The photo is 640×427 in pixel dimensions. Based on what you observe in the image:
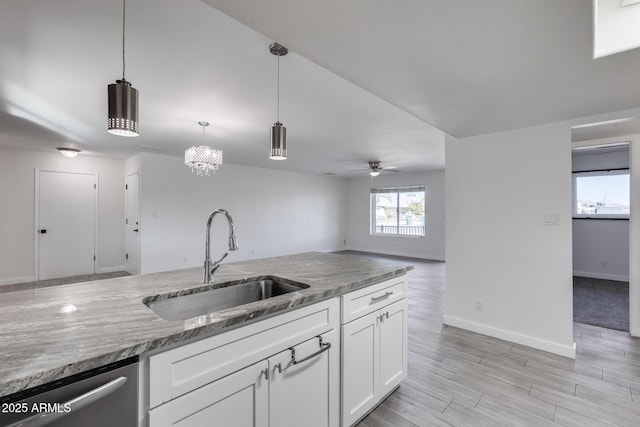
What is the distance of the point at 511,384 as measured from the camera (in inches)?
87.4

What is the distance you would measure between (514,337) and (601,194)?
440 cm

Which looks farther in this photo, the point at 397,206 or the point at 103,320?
the point at 397,206

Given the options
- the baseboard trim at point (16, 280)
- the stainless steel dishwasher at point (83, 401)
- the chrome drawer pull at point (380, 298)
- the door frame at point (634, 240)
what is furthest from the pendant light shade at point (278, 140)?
the baseboard trim at point (16, 280)

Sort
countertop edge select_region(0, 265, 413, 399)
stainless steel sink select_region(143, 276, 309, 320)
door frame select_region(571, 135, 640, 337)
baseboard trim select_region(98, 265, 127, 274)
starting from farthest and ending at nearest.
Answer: baseboard trim select_region(98, 265, 127, 274), door frame select_region(571, 135, 640, 337), stainless steel sink select_region(143, 276, 309, 320), countertop edge select_region(0, 265, 413, 399)

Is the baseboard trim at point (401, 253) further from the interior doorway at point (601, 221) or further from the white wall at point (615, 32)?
the white wall at point (615, 32)

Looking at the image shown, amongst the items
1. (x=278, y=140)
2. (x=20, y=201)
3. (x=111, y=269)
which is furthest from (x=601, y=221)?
(x=20, y=201)

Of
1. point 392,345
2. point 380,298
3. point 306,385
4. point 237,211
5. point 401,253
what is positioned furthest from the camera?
point 401,253

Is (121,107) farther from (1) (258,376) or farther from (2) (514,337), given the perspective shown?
(2) (514,337)

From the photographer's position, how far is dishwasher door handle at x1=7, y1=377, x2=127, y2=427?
2.36ft

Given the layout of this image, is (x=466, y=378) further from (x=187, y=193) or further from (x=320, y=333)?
(x=187, y=193)

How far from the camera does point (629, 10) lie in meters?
1.70

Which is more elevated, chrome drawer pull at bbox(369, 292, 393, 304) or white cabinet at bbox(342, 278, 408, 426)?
chrome drawer pull at bbox(369, 292, 393, 304)

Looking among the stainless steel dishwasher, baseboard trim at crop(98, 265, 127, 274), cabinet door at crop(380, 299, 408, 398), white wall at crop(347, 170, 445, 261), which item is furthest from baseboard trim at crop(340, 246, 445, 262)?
the stainless steel dishwasher

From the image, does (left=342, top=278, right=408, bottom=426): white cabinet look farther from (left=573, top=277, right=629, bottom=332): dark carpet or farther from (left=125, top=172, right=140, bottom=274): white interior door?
(left=125, top=172, right=140, bottom=274): white interior door
